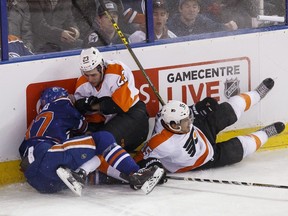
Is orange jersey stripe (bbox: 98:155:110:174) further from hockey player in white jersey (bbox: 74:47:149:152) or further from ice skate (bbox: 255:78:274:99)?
ice skate (bbox: 255:78:274:99)

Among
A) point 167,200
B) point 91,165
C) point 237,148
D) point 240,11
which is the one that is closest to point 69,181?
point 91,165

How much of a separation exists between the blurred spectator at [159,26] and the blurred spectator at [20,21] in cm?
69

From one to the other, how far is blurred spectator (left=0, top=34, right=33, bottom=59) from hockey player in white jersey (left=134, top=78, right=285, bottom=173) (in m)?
0.87

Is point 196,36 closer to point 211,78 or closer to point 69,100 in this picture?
point 211,78

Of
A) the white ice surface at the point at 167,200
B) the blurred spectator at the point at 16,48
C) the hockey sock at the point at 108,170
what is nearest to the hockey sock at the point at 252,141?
the white ice surface at the point at 167,200

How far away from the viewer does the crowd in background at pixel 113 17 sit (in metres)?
6.11

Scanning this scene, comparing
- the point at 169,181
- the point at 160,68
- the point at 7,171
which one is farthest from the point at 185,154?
the point at 7,171

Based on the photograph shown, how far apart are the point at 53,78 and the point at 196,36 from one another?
3.36 ft

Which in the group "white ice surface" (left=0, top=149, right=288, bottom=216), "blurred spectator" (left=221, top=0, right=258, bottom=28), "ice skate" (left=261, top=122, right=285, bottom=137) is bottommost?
"white ice surface" (left=0, top=149, right=288, bottom=216)

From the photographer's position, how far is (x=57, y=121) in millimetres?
6051

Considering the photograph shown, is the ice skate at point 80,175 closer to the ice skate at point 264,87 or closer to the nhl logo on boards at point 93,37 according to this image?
the nhl logo on boards at point 93,37

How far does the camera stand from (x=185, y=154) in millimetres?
6203

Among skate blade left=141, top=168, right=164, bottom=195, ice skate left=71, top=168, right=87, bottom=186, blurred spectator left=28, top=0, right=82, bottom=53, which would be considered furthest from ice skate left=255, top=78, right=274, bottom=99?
ice skate left=71, top=168, right=87, bottom=186

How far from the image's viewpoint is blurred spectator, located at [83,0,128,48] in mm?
6348
